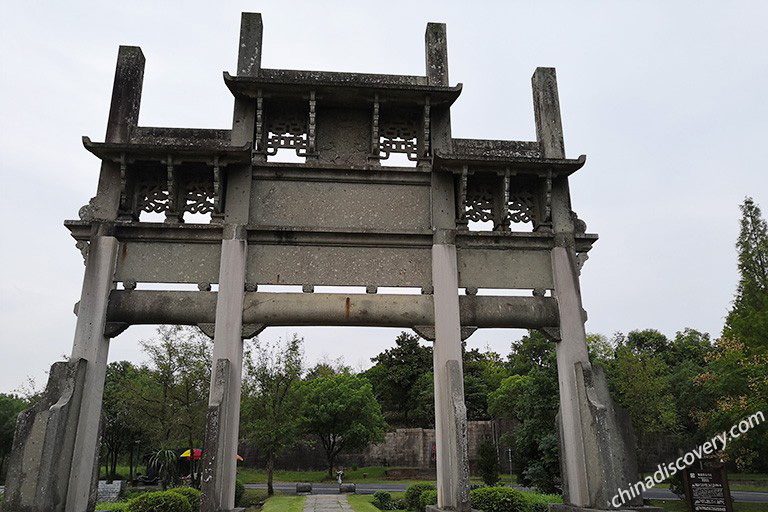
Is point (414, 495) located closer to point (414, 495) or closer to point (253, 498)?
point (414, 495)

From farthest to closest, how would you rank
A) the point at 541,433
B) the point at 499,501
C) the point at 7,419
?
the point at 7,419
the point at 541,433
the point at 499,501

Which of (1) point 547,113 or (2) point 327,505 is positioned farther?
(2) point 327,505

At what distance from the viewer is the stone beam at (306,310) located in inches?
314

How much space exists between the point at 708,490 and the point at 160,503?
13.0m

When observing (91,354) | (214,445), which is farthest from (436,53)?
(91,354)

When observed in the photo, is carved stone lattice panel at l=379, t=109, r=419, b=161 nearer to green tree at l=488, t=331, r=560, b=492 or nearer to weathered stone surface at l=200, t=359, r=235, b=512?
weathered stone surface at l=200, t=359, r=235, b=512

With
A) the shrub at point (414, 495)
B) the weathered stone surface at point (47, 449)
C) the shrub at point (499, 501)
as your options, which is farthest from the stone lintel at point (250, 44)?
the shrub at point (414, 495)

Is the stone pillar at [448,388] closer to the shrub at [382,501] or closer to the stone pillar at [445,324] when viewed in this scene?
the stone pillar at [445,324]

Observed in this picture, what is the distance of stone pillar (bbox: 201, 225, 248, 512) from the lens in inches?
279

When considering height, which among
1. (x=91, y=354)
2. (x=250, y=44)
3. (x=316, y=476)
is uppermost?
(x=250, y=44)

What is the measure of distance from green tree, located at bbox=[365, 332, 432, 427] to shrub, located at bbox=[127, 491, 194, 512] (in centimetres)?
3024

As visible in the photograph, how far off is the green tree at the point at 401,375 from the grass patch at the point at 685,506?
22433 millimetres

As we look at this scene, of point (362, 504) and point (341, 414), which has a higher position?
point (341, 414)

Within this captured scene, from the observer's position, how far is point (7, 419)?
36.2 meters
